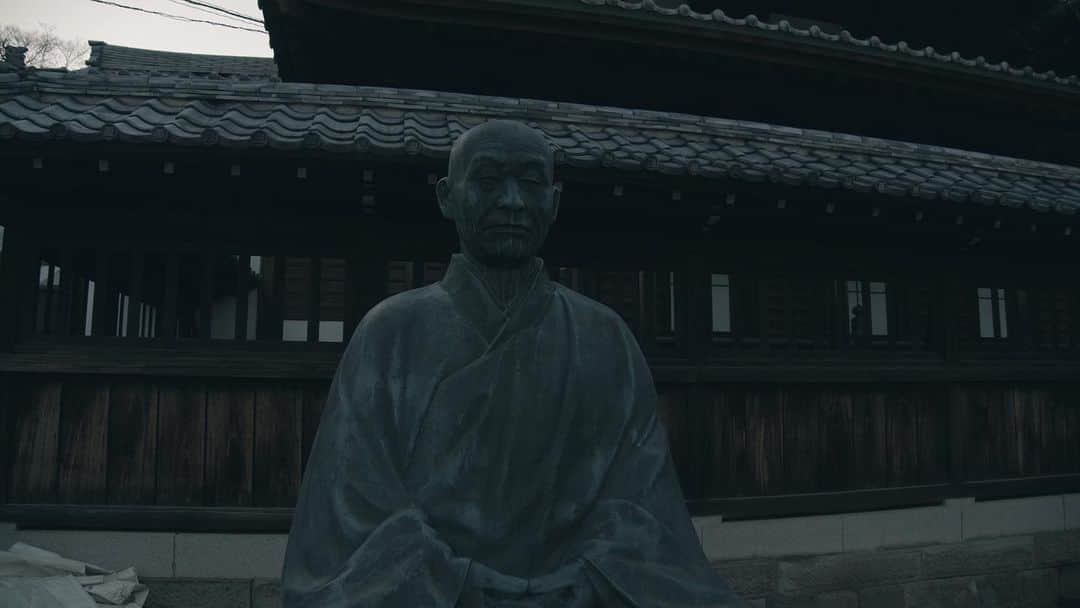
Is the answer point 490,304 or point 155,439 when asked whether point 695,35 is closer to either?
point 490,304

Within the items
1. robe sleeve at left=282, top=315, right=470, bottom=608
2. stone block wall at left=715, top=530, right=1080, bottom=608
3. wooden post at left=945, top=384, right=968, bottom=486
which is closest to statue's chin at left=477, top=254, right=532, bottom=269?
robe sleeve at left=282, top=315, right=470, bottom=608

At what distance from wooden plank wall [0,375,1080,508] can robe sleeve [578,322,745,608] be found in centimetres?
424

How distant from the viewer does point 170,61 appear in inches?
605

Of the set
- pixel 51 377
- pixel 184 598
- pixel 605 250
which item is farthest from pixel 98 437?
pixel 605 250

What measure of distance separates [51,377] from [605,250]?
4826 mm

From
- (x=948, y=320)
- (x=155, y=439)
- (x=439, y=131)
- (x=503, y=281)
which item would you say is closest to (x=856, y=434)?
(x=948, y=320)

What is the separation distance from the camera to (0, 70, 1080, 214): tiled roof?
201 inches

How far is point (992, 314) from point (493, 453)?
7993 millimetres

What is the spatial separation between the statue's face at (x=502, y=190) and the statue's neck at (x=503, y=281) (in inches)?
2.0

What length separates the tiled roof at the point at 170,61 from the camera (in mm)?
14508

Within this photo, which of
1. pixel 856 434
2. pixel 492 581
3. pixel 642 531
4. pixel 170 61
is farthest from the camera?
pixel 170 61

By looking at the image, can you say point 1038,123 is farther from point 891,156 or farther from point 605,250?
point 605,250

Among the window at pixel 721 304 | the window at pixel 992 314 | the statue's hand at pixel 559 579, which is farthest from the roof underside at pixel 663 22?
the statue's hand at pixel 559 579

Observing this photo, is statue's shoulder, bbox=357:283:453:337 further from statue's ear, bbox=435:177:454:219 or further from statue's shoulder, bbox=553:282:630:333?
statue's shoulder, bbox=553:282:630:333
